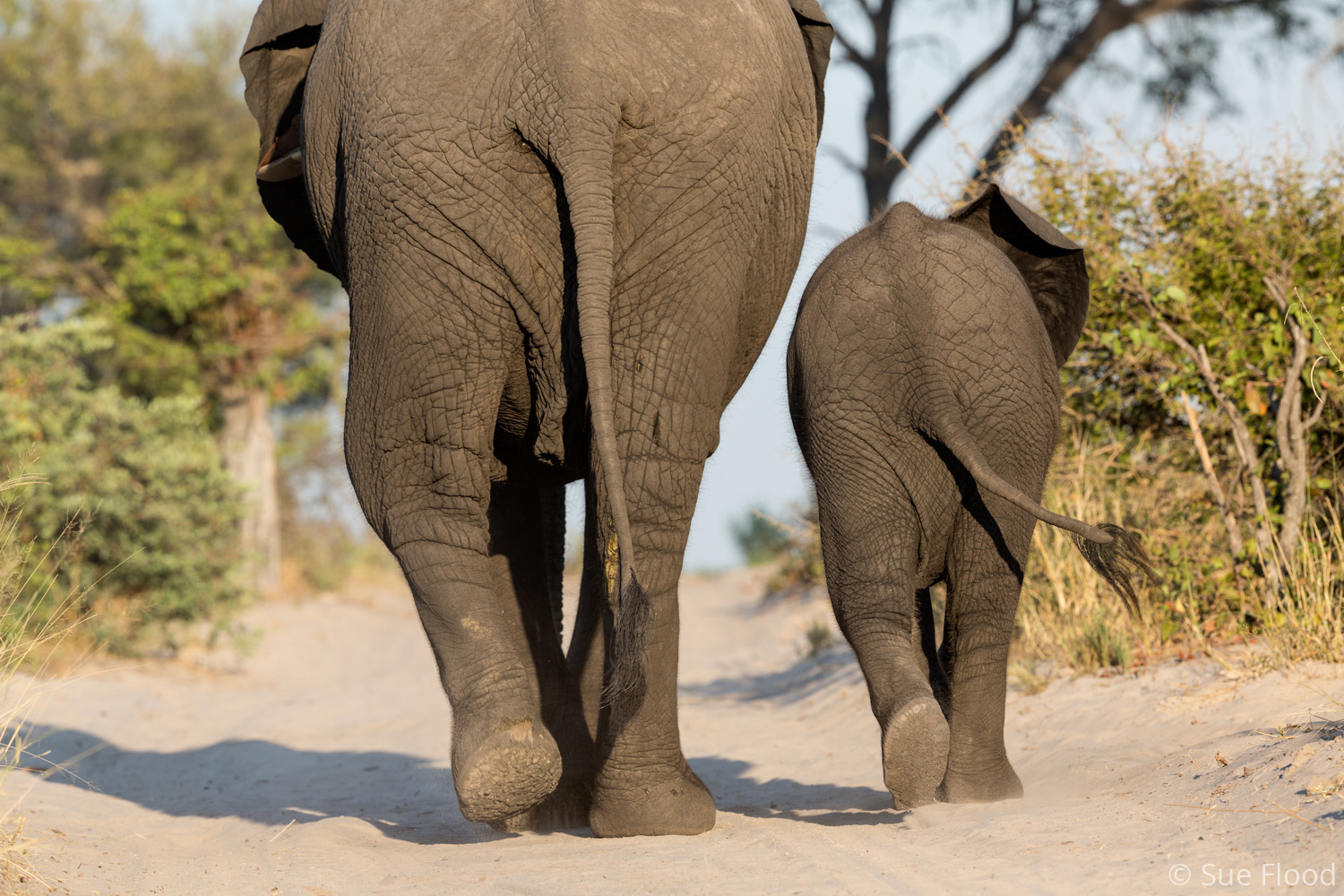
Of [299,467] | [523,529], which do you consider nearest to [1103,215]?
[523,529]

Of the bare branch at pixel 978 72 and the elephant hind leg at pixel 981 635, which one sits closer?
the elephant hind leg at pixel 981 635

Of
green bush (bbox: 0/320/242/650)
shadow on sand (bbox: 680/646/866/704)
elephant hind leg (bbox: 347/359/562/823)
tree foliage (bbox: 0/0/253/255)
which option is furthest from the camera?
tree foliage (bbox: 0/0/253/255)

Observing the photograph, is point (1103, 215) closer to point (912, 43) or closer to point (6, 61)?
point (912, 43)

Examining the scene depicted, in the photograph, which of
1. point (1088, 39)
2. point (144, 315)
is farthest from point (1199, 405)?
point (144, 315)

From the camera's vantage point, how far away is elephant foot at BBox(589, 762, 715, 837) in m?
4.32

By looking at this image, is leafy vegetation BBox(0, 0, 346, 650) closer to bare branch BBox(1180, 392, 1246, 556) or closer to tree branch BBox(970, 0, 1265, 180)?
bare branch BBox(1180, 392, 1246, 556)

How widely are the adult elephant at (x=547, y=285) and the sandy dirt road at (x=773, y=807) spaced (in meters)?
0.51

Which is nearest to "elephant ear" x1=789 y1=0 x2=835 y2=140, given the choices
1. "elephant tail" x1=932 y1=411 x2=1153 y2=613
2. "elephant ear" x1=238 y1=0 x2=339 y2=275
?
"elephant tail" x1=932 y1=411 x2=1153 y2=613

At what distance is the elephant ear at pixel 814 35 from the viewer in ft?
16.0

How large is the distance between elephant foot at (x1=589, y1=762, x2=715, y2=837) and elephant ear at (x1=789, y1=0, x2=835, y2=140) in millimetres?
2479

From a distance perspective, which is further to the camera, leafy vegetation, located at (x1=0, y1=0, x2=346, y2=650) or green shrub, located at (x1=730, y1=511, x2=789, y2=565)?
green shrub, located at (x1=730, y1=511, x2=789, y2=565)

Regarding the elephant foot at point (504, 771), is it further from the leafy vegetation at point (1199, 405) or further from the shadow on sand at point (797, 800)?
the leafy vegetation at point (1199, 405)

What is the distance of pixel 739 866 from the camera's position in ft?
12.4

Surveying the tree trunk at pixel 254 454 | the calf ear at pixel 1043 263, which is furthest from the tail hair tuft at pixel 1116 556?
the tree trunk at pixel 254 454
